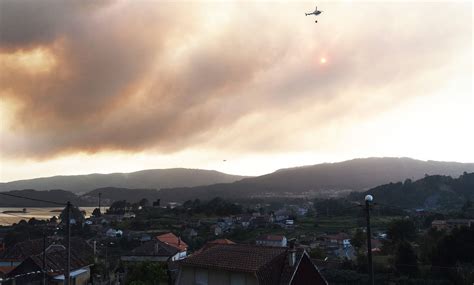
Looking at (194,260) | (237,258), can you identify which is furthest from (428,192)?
(194,260)

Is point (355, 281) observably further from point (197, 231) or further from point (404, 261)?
point (197, 231)

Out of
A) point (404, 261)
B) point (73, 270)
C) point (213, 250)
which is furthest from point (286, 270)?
point (73, 270)

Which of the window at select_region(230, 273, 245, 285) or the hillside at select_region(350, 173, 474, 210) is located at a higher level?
the window at select_region(230, 273, 245, 285)

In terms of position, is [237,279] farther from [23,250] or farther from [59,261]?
[23,250]

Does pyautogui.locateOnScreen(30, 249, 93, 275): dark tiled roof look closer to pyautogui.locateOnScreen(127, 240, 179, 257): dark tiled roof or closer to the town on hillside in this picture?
the town on hillside

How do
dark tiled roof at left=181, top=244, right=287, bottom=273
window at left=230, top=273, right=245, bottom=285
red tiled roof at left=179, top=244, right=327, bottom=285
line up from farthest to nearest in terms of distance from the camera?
dark tiled roof at left=181, top=244, right=287, bottom=273
window at left=230, top=273, right=245, bottom=285
red tiled roof at left=179, top=244, right=327, bottom=285

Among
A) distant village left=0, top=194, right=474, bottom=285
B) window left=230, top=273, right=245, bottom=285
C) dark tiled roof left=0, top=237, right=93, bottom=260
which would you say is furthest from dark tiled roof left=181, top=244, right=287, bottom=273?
dark tiled roof left=0, top=237, right=93, bottom=260
